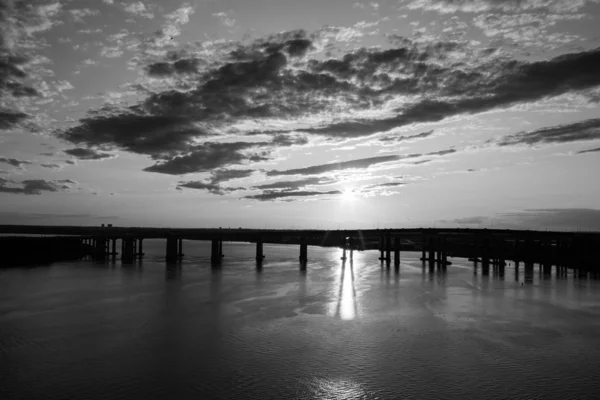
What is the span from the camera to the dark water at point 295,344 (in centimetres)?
2539

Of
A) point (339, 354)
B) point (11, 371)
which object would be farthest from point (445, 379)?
point (11, 371)

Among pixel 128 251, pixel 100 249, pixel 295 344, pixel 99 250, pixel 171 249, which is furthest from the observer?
pixel 100 249

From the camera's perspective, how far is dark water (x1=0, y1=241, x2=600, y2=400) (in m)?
25.4

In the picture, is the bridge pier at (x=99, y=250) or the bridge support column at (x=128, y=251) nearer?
the bridge support column at (x=128, y=251)

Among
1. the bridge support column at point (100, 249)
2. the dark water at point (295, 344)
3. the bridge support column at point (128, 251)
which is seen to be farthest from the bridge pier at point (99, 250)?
the dark water at point (295, 344)

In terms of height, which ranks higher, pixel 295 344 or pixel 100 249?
pixel 295 344

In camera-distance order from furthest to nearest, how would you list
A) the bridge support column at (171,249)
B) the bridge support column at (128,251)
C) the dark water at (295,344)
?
the bridge support column at (171,249)
the bridge support column at (128,251)
the dark water at (295,344)

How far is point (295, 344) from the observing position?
34.9m

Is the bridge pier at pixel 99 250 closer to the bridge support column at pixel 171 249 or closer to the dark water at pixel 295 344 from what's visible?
the bridge support column at pixel 171 249

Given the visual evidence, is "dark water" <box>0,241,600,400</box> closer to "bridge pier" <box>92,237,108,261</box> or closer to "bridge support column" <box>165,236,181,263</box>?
"bridge support column" <box>165,236,181,263</box>

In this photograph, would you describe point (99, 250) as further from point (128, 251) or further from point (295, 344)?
point (295, 344)

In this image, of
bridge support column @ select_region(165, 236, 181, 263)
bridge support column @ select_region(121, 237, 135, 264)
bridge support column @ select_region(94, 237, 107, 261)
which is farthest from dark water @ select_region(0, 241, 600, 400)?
bridge support column @ select_region(94, 237, 107, 261)

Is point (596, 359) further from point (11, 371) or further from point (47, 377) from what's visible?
point (11, 371)

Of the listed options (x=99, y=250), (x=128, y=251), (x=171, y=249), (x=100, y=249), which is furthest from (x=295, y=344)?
(x=100, y=249)
